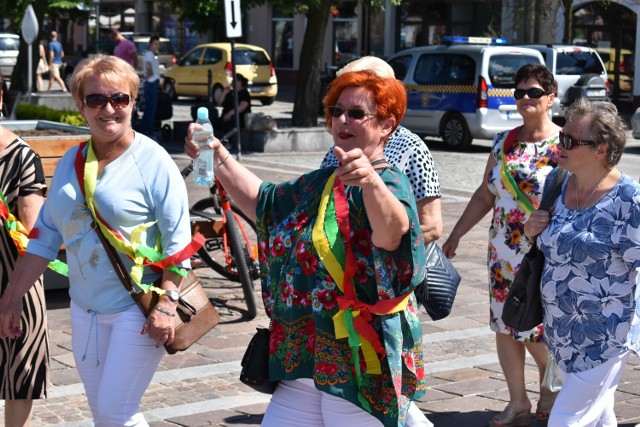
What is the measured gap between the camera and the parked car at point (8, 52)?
41969 millimetres

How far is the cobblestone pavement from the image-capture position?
5.91m

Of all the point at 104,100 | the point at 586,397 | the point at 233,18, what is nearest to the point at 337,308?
the point at 104,100

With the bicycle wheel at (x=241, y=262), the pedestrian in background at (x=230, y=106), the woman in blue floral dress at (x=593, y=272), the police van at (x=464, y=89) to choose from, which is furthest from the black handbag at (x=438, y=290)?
the police van at (x=464, y=89)

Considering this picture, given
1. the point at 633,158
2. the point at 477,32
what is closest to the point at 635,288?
the point at 633,158

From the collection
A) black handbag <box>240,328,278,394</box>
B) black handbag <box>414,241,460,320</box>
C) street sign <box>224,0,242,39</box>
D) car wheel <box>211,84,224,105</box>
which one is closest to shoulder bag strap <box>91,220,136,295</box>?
black handbag <box>240,328,278,394</box>

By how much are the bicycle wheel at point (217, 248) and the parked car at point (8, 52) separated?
34291 mm

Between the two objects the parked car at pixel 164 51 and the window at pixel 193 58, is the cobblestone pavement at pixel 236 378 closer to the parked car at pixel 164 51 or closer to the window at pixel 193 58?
the window at pixel 193 58

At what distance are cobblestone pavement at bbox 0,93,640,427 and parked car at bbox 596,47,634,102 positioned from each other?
937 inches

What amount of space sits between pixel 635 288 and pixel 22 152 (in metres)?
2.49

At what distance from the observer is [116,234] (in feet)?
13.4

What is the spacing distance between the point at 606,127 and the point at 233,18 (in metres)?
13.4

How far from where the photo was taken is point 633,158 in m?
19.7

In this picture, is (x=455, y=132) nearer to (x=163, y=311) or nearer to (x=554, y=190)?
(x=554, y=190)

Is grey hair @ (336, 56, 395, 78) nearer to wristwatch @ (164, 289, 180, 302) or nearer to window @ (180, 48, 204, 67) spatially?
wristwatch @ (164, 289, 180, 302)
